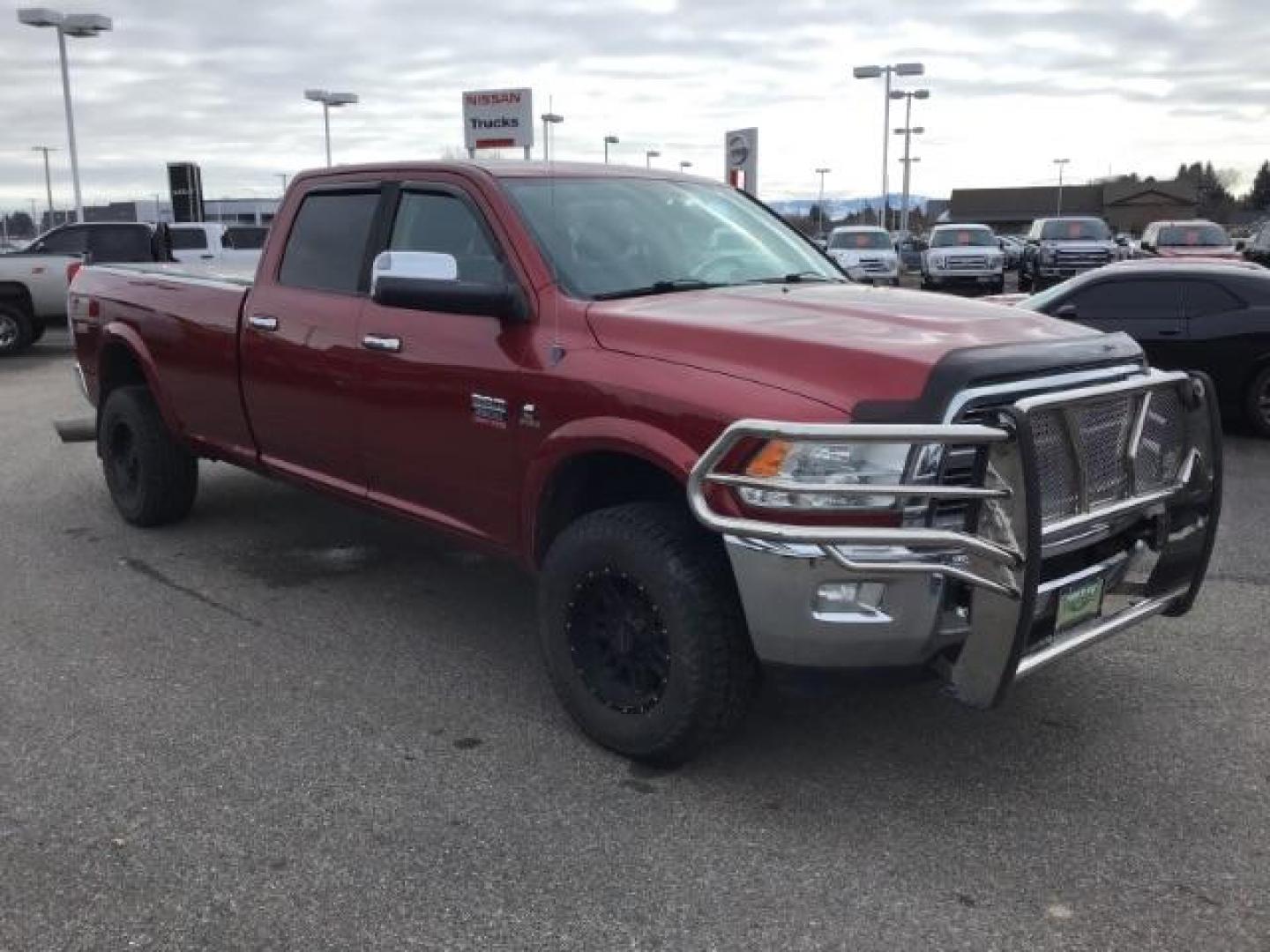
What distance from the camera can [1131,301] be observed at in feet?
33.4

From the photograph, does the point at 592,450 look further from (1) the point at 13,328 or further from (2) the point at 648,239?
(1) the point at 13,328

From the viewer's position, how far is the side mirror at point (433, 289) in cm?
388

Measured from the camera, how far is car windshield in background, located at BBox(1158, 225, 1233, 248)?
21.6 meters

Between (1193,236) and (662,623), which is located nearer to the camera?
(662,623)

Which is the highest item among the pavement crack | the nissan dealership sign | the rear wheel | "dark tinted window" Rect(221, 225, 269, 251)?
the nissan dealership sign

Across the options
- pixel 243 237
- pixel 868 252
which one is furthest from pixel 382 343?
pixel 243 237

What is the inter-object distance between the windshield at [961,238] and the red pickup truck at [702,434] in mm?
22535

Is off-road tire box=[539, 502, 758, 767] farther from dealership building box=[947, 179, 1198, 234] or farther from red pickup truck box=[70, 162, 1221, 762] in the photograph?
dealership building box=[947, 179, 1198, 234]

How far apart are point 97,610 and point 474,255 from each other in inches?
97.1

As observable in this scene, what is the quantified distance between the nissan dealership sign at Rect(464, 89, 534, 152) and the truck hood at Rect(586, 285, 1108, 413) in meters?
14.9

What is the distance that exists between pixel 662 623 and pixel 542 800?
65 centimetres

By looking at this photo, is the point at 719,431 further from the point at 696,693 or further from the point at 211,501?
the point at 211,501

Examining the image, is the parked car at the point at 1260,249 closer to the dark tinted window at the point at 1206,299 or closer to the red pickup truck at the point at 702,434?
the dark tinted window at the point at 1206,299

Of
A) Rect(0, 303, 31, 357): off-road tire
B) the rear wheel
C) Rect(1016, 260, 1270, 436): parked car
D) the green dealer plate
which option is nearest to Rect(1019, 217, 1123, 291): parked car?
Rect(1016, 260, 1270, 436): parked car
